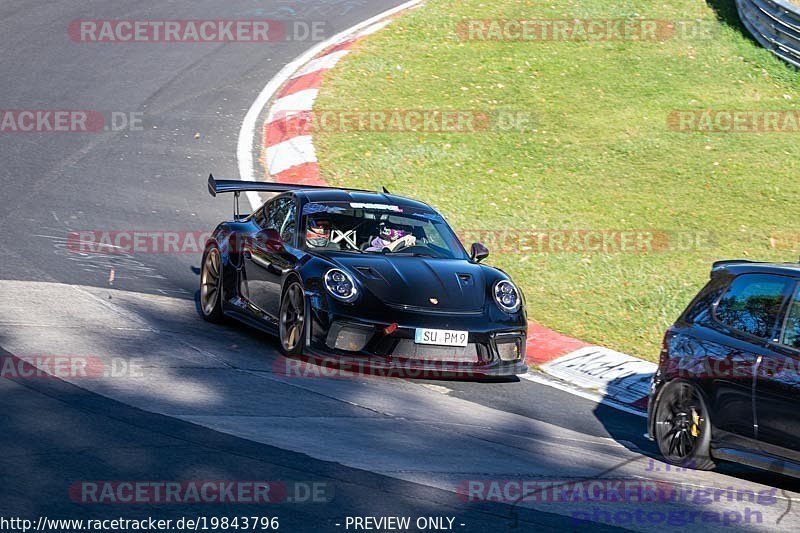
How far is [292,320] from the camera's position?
941 cm

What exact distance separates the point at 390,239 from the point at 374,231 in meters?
0.16

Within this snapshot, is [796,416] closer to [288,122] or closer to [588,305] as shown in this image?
[588,305]

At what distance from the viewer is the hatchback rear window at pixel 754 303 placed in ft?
24.2

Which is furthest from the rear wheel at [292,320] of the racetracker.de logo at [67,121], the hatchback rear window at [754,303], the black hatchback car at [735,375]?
the racetracker.de logo at [67,121]

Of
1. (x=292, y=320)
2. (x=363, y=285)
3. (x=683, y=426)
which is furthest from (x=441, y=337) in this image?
(x=683, y=426)

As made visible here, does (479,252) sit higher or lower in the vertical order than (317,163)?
higher

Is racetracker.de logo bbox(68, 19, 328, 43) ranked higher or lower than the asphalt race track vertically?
higher

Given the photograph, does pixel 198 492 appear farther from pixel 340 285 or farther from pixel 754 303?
pixel 754 303

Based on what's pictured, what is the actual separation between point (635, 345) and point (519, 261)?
2.18 meters

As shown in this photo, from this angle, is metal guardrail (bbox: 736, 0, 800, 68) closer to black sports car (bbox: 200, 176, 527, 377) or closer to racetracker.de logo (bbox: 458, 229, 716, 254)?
racetracker.de logo (bbox: 458, 229, 716, 254)

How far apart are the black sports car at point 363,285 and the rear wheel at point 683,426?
5.15 feet

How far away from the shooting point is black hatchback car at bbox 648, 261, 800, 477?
276 inches

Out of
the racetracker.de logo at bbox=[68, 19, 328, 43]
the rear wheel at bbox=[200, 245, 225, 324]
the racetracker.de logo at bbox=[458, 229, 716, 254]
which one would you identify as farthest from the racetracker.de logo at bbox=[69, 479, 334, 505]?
the racetracker.de logo at bbox=[68, 19, 328, 43]

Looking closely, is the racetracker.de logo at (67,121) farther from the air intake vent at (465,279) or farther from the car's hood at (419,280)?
the air intake vent at (465,279)
